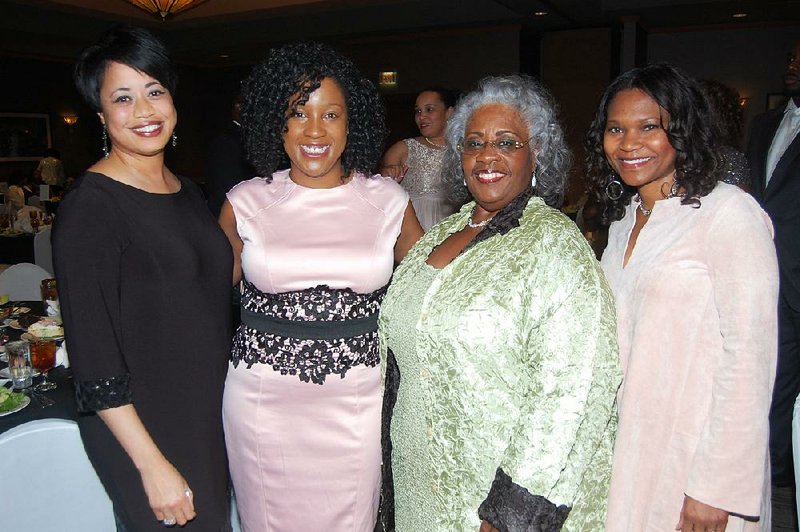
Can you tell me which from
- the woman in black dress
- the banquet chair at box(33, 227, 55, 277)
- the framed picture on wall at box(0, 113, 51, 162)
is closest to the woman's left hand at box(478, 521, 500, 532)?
the woman in black dress

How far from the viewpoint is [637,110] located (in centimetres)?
173

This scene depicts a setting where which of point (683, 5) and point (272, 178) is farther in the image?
point (683, 5)

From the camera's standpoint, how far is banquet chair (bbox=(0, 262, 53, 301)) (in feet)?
13.7

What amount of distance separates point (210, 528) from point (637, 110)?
1663 mm

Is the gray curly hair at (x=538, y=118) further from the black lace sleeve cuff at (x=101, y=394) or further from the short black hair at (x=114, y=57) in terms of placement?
the black lace sleeve cuff at (x=101, y=394)

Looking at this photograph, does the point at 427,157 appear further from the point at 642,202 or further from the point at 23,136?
the point at 23,136

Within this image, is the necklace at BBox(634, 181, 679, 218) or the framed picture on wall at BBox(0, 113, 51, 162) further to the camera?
the framed picture on wall at BBox(0, 113, 51, 162)

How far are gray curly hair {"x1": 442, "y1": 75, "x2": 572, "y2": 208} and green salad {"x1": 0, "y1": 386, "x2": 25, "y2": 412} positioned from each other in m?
1.90

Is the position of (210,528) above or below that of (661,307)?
below

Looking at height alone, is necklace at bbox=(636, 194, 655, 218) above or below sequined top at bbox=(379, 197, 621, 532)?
above

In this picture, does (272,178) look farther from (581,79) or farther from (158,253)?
(581,79)

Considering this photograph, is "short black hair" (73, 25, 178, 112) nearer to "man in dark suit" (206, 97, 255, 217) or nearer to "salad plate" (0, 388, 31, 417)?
"salad plate" (0, 388, 31, 417)

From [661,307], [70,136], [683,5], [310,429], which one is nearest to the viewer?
[661,307]

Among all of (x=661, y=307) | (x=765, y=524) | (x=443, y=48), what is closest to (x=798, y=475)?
(x=765, y=524)
